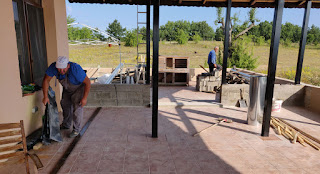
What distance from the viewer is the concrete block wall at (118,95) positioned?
6.83 metres

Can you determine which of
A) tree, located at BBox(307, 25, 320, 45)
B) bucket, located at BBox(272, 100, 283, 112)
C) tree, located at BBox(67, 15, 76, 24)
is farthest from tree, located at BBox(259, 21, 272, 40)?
bucket, located at BBox(272, 100, 283, 112)

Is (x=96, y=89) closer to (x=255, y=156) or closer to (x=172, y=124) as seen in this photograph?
(x=172, y=124)

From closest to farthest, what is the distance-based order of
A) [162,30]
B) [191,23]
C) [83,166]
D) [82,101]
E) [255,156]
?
[83,166], [255,156], [82,101], [162,30], [191,23]

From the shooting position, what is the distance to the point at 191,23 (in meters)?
58.8

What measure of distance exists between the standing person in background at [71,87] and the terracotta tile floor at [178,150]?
53 centimetres

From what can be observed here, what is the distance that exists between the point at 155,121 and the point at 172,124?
1.03m

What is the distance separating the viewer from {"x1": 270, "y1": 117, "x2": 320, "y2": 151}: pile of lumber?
4.38 metres

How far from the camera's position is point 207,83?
371 inches

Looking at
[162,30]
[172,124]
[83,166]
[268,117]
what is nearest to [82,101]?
[83,166]

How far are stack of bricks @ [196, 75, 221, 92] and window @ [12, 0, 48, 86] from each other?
6.19 metres

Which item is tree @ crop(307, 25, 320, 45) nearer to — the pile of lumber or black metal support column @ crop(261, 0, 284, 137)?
the pile of lumber

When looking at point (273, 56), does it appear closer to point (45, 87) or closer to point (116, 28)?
point (45, 87)

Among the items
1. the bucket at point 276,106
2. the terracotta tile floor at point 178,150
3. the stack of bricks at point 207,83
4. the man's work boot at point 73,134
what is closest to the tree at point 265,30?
the stack of bricks at point 207,83

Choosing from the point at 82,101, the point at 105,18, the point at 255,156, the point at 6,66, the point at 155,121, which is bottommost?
the point at 255,156
